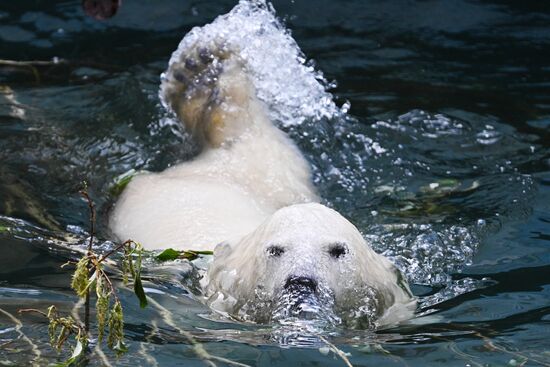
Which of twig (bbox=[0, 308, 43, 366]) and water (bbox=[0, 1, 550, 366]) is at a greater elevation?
twig (bbox=[0, 308, 43, 366])

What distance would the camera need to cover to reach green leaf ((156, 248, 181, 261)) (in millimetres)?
4227

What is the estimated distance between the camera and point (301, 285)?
3668 mm

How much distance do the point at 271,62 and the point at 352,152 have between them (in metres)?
0.78

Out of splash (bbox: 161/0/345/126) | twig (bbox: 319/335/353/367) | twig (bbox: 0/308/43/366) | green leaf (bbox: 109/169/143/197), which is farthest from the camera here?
splash (bbox: 161/0/345/126)

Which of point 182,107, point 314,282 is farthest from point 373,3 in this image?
point 314,282

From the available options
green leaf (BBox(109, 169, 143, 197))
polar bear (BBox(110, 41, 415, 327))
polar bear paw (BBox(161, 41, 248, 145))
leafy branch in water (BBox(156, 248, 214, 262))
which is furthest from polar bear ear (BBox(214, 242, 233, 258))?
polar bear paw (BBox(161, 41, 248, 145))

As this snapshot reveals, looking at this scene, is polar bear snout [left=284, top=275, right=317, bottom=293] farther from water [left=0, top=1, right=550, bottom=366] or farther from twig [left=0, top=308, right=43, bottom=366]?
twig [left=0, top=308, right=43, bottom=366]

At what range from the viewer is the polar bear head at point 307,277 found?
145 inches

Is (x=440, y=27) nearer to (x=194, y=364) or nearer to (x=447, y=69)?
(x=447, y=69)

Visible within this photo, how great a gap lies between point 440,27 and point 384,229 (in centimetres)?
344

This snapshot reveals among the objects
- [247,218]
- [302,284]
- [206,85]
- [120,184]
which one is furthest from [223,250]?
[206,85]

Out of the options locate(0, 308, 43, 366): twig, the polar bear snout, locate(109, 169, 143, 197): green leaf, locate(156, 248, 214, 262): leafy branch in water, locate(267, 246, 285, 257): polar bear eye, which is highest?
locate(267, 246, 285, 257): polar bear eye

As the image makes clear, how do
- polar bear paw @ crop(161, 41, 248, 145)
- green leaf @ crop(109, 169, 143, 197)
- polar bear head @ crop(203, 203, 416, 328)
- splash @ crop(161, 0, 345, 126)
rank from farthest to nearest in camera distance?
splash @ crop(161, 0, 345, 126) → polar bear paw @ crop(161, 41, 248, 145) → green leaf @ crop(109, 169, 143, 197) → polar bear head @ crop(203, 203, 416, 328)

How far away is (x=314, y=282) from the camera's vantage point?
3682mm
